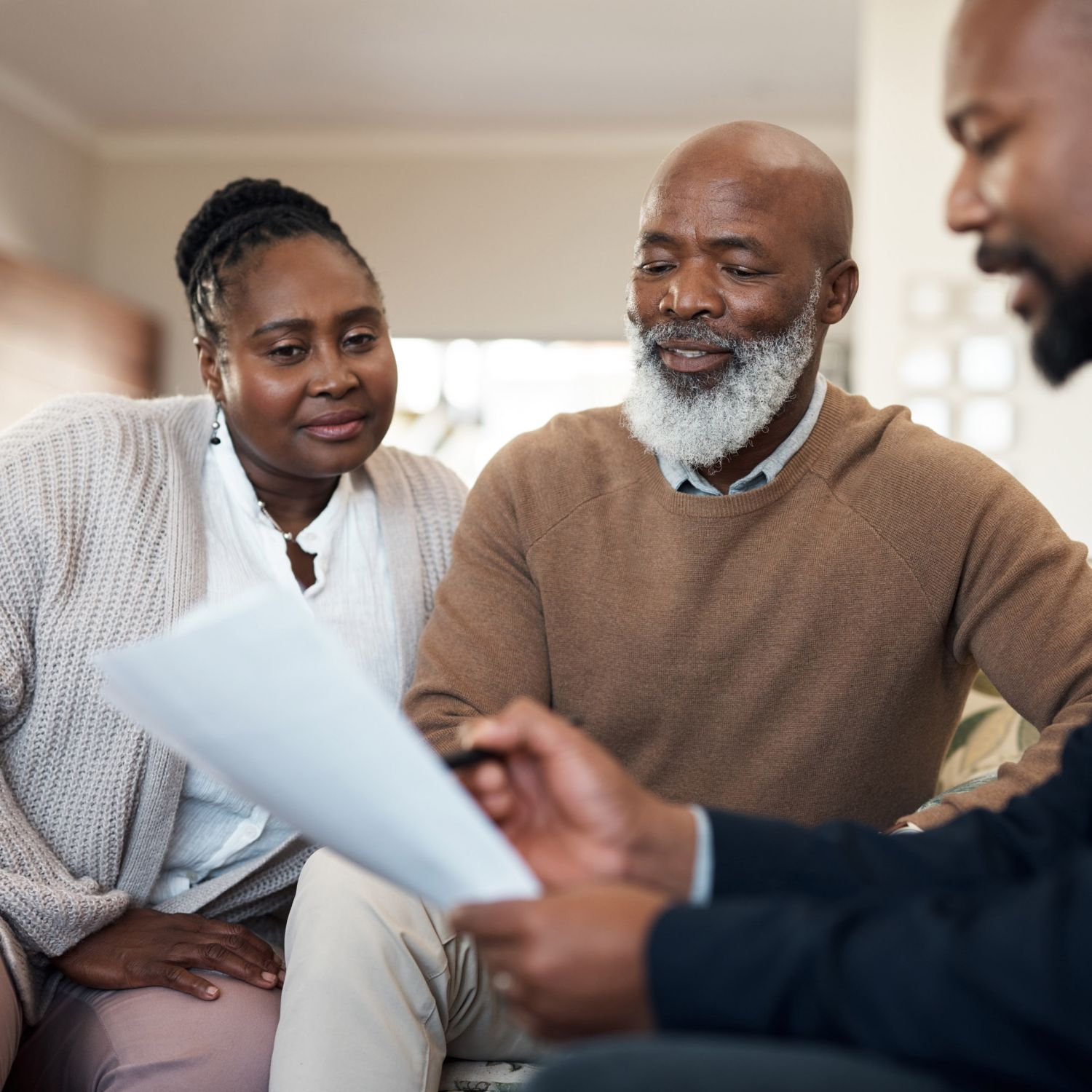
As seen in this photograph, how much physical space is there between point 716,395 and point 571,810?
1.03m

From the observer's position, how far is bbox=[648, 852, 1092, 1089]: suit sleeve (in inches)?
28.7

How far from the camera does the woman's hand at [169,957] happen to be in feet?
5.57

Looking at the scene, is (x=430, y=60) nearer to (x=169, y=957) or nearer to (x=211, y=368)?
(x=211, y=368)

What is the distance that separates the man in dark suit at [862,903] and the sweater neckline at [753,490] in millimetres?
762

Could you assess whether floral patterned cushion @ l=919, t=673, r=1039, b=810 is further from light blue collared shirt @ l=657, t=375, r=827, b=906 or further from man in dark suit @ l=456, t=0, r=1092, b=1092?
man in dark suit @ l=456, t=0, r=1092, b=1092

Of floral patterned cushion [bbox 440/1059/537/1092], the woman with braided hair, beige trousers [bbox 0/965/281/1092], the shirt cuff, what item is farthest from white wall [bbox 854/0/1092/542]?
the shirt cuff

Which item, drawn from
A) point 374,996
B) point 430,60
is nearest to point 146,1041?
point 374,996

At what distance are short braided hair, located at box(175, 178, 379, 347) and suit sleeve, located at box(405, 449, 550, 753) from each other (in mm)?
499

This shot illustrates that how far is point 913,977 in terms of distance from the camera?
75 centimetres

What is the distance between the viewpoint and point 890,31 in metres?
4.30

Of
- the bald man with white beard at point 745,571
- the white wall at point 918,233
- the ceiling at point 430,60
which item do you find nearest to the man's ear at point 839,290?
the bald man with white beard at point 745,571

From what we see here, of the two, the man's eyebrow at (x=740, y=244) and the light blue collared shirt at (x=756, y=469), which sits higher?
the man's eyebrow at (x=740, y=244)

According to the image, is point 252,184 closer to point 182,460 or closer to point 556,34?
point 182,460

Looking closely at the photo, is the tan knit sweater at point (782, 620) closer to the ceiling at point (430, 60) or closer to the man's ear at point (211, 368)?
the man's ear at point (211, 368)
